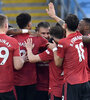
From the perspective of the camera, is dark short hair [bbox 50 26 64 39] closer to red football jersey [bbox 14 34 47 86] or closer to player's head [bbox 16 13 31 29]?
red football jersey [bbox 14 34 47 86]

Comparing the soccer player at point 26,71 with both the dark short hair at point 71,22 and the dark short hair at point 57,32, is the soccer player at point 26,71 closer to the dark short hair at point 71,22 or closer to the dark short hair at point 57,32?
the dark short hair at point 57,32

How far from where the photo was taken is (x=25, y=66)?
5.06 m

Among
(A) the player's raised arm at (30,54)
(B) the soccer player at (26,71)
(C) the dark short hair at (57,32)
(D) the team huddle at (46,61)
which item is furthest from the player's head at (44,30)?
(C) the dark short hair at (57,32)

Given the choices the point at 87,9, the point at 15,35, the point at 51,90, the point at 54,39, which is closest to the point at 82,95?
the point at 51,90

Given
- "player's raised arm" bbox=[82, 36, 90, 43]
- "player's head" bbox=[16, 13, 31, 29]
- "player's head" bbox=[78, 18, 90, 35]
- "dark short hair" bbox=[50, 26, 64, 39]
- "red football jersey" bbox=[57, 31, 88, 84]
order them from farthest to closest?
"player's head" bbox=[16, 13, 31, 29]
"player's head" bbox=[78, 18, 90, 35]
"dark short hair" bbox=[50, 26, 64, 39]
"player's raised arm" bbox=[82, 36, 90, 43]
"red football jersey" bbox=[57, 31, 88, 84]

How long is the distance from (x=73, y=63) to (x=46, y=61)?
22.1 inches

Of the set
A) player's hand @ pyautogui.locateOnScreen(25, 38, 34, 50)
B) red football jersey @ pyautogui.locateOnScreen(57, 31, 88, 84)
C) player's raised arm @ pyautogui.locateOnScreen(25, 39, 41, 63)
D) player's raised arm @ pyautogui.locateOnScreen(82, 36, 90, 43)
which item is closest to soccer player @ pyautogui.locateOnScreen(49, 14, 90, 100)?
red football jersey @ pyautogui.locateOnScreen(57, 31, 88, 84)

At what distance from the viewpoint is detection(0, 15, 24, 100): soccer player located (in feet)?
14.4

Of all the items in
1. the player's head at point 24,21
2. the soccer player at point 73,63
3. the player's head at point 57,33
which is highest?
the player's head at point 24,21

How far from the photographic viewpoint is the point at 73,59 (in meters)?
4.34

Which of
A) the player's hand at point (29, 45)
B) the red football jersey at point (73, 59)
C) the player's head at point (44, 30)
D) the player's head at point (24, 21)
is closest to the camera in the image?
the red football jersey at point (73, 59)

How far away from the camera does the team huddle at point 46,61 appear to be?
4.34 metres

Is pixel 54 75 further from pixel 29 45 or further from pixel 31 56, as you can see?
pixel 29 45

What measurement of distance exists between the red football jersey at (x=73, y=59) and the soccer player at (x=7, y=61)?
0.70m
